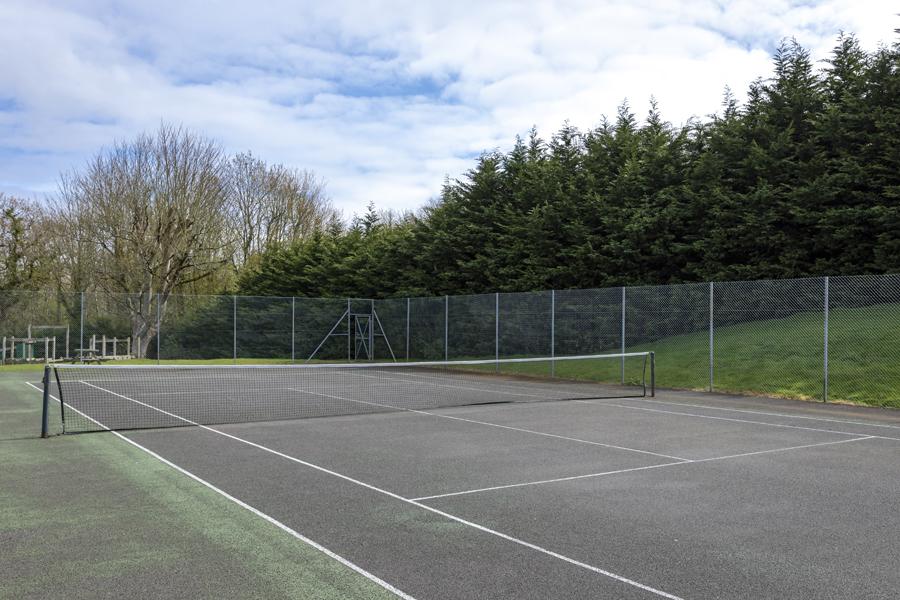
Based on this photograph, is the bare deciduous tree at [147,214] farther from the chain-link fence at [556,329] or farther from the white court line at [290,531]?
the white court line at [290,531]

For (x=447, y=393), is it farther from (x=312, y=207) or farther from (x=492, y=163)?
(x=312, y=207)

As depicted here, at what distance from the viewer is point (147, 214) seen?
3566 centimetres

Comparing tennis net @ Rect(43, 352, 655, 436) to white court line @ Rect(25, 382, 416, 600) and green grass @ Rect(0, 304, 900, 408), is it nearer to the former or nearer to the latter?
green grass @ Rect(0, 304, 900, 408)

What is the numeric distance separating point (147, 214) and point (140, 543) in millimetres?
33138

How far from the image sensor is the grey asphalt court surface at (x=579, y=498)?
16.1ft

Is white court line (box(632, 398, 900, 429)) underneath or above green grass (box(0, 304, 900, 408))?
underneath

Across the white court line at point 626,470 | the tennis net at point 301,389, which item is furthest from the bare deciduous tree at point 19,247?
the white court line at point 626,470

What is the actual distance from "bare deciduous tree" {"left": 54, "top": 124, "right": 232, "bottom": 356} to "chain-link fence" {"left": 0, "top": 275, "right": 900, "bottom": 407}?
13.6ft

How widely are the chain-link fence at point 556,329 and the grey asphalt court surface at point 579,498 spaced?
17.0 feet

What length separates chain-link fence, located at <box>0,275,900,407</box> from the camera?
678 inches

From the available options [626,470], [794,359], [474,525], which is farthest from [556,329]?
[474,525]

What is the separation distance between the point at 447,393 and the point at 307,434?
7312 millimetres

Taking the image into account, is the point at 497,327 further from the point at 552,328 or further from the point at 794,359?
the point at 794,359

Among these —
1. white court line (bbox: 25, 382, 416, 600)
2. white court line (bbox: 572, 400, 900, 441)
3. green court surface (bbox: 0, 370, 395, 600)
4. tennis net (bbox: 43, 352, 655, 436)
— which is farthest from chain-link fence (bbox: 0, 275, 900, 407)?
green court surface (bbox: 0, 370, 395, 600)
